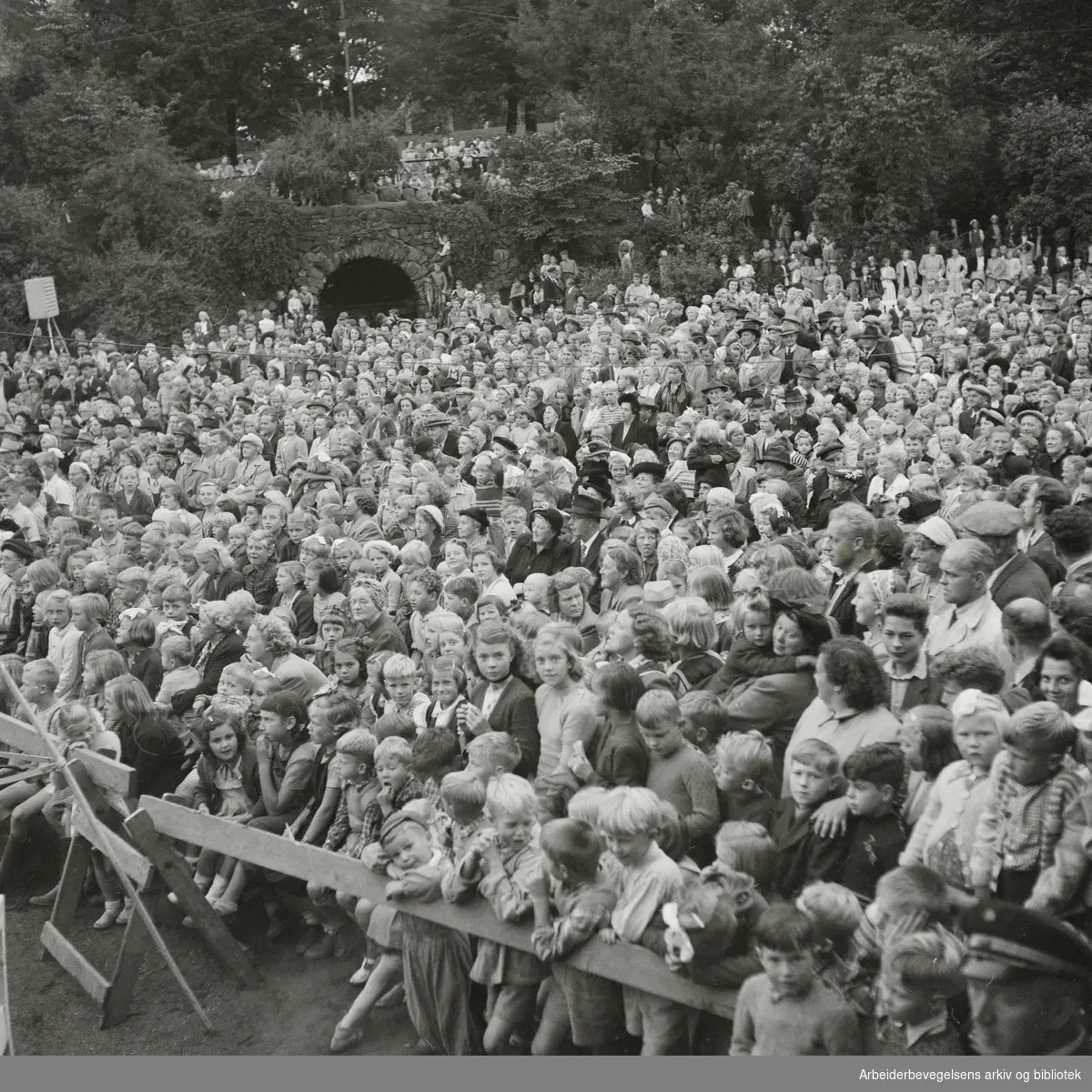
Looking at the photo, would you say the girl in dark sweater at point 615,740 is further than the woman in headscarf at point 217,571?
No

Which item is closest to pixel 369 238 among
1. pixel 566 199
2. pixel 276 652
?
pixel 566 199

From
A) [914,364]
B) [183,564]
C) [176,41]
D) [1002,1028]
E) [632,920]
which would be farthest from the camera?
[176,41]

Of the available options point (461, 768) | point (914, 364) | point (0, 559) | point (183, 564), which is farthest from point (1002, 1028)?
point (914, 364)

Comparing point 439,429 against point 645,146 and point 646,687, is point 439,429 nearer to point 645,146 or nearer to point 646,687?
point 646,687

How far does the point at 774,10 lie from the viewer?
28766 mm

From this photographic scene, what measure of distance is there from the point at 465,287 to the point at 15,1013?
24.0 m

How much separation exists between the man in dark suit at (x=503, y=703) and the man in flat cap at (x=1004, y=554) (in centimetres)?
197

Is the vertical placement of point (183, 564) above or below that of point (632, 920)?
below

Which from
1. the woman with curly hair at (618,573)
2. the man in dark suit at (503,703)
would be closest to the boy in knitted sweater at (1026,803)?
the man in dark suit at (503,703)

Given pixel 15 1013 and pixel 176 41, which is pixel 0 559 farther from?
pixel 176 41

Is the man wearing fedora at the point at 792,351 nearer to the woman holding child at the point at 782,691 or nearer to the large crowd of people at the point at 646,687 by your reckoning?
the large crowd of people at the point at 646,687

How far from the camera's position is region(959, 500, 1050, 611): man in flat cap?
5289 millimetres

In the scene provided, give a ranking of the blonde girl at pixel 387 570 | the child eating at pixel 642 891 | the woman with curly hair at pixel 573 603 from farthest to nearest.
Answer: the blonde girl at pixel 387 570 → the woman with curly hair at pixel 573 603 → the child eating at pixel 642 891

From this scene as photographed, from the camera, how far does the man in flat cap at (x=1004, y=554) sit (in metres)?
5.29
